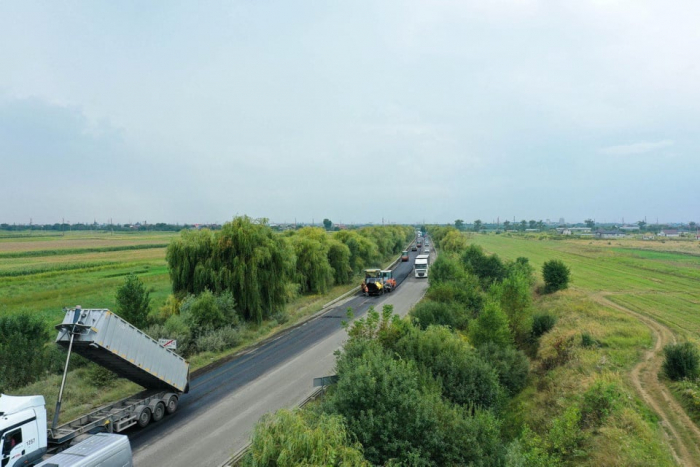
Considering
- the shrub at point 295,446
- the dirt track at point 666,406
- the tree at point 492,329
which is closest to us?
the shrub at point 295,446

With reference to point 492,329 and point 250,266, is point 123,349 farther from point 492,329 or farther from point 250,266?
point 492,329

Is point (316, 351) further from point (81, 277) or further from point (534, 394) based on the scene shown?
point (81, 277)

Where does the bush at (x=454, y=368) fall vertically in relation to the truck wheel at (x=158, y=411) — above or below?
above

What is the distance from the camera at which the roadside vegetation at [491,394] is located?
10234 mm

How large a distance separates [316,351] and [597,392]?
15.0m

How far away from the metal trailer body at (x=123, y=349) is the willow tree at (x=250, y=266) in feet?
39.2

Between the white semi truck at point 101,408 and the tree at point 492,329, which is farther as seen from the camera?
the tree at point 492,329

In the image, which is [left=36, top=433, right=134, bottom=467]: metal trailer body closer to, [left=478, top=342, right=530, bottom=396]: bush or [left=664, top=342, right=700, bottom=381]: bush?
[left=478, top=342, right=530, bottom=396]: bush

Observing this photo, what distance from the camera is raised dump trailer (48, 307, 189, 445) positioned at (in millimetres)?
12086

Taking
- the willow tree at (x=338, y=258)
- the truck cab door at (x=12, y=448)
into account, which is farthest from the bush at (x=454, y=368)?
the willow tree at (x=338, y=258)

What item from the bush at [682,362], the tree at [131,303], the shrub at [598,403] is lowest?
the shrub at [598,403]

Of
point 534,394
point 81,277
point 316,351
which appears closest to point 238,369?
point 316,351

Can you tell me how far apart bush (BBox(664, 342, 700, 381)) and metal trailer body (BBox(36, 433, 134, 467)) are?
2182 cm

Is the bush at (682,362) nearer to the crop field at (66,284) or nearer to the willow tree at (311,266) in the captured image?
the willow tree at (311,266)
